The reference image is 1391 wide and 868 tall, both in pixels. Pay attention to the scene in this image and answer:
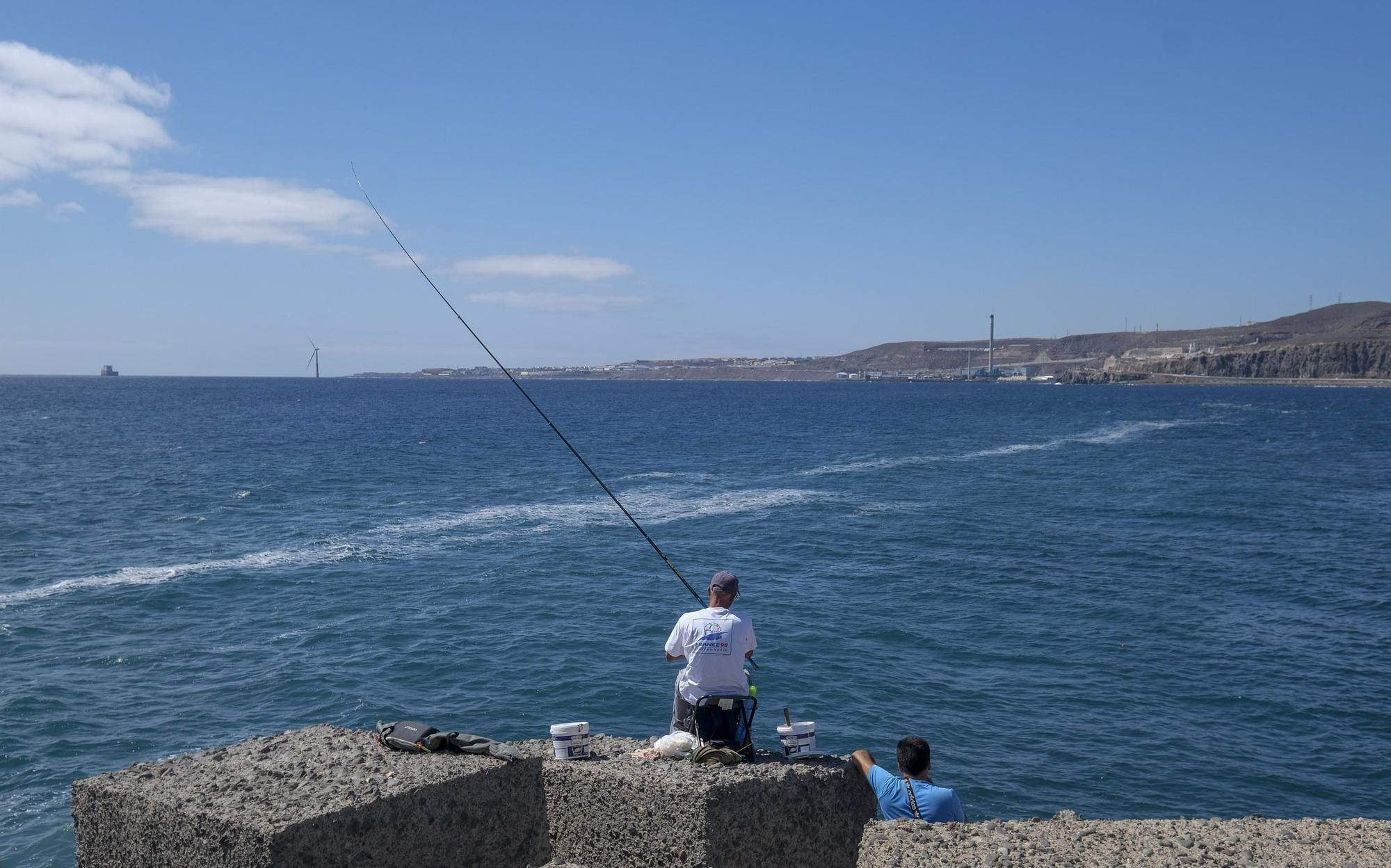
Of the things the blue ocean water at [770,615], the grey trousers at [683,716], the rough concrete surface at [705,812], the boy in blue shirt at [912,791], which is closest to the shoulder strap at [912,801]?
the boy in blue shirt at [912,791]

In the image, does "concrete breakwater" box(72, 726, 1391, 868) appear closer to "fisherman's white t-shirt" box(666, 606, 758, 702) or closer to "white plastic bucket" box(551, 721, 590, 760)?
"white plastic bucket" box(551, 721, 590, 760)

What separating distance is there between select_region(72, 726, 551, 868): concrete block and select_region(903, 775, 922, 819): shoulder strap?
2.17 metres

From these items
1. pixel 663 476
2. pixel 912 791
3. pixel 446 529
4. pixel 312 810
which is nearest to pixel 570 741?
pixel 312 810

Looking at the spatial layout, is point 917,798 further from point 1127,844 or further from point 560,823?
point 560,823

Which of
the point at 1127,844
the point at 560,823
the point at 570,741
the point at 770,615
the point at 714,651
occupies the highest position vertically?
the point at 714,651

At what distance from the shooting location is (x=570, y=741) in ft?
21.1

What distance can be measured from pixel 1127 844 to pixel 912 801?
49.1 inches

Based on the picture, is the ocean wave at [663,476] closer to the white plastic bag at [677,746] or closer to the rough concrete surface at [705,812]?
the white plastic bag at [677,746]

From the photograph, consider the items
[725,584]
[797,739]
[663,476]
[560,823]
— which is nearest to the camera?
[560,823]

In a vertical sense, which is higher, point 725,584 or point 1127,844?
point 725,584

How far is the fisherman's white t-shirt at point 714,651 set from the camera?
22.6ft

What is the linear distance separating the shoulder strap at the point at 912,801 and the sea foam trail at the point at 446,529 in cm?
2277

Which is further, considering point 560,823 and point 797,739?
point 797,739

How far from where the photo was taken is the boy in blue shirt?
239 inches
